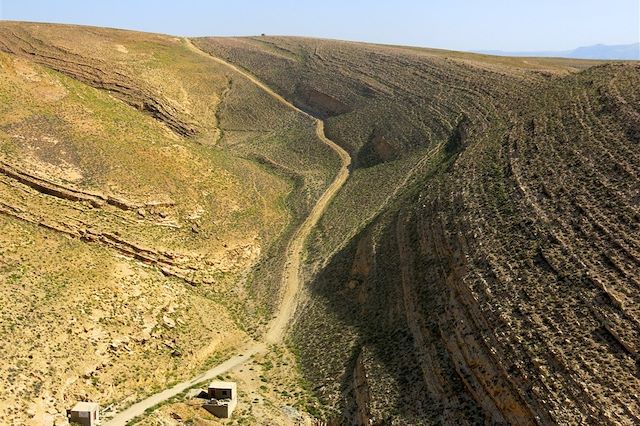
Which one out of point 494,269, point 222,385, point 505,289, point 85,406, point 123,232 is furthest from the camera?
point 123,232

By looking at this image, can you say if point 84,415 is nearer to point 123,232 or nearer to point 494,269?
point 123,232

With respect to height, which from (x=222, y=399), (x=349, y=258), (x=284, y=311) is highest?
(x=349, y=258)

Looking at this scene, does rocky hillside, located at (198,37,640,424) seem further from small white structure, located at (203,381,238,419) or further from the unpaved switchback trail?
small white structure, located at (203,381,238,419)

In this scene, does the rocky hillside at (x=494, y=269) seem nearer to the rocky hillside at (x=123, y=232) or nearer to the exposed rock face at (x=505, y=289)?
the exposed rock face at (x=505, y=289)

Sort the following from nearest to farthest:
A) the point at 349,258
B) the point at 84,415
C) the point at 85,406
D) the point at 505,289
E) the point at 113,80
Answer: the point at 84,415 < the point at 85,406 < the point at 505,289 < the point at 349,258 < the point at 113,80

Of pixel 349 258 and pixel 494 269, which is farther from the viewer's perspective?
pixel 349 258

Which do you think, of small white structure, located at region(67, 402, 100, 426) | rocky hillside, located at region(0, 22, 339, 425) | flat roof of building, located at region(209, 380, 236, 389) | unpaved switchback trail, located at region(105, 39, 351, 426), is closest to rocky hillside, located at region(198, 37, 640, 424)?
unpaved switchback trail, located at region(105, 39, 351, 426)

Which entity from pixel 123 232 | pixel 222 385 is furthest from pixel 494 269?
pixel 123 232
